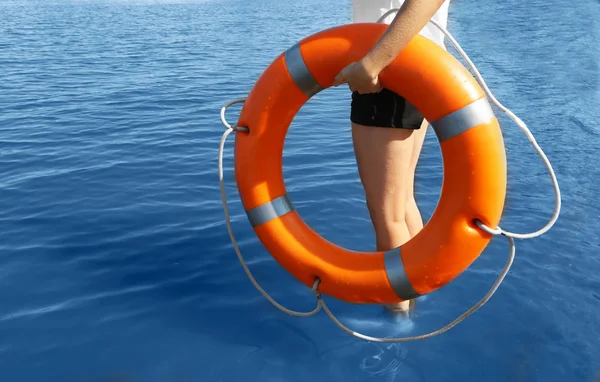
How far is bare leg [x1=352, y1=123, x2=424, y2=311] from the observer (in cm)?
171

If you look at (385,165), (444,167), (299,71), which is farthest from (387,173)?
(299,71)

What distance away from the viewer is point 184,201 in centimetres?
330

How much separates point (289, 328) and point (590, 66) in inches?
229

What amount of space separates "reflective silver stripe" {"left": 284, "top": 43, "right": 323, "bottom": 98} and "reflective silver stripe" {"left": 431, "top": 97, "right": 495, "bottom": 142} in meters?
0.41

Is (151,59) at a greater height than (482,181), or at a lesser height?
lesser

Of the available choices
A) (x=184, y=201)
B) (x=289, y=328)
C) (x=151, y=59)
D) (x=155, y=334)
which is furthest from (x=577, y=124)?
(x=151, y=59)

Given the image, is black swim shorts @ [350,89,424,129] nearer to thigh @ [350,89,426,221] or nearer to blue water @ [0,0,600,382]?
thigh @ [350,89,426,221]

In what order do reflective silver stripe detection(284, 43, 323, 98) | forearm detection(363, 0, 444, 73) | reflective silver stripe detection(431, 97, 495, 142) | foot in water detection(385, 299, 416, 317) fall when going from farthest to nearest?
foot in water detection(385, 299, 416, 317) < reflective silver stripe detection(284, 43, 323, 98) < reflective silver stripe detection(431, 97, 495, 142) < forearm detection(363, 0, 444, 73)

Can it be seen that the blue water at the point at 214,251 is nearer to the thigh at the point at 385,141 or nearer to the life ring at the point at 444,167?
the life ring at the point at 444,167

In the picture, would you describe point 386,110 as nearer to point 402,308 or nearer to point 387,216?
point 387,216

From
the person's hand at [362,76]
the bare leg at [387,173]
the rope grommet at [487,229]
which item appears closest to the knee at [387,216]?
the bare leg at [387,173]

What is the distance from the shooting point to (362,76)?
1.52m

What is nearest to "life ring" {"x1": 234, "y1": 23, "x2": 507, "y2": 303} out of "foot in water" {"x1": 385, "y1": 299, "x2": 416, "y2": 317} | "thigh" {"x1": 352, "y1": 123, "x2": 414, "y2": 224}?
"thigh" {"x1": 352, "y1": 123, "x2": 414, "y2": 224}

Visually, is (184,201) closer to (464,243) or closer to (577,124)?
(464,243)
